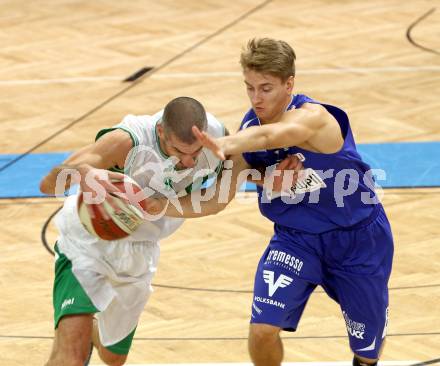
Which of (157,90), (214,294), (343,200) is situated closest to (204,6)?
(157,90)

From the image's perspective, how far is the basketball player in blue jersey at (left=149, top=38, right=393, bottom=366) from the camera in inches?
226

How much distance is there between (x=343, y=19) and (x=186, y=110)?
966cm

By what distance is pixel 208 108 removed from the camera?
11.6 meters

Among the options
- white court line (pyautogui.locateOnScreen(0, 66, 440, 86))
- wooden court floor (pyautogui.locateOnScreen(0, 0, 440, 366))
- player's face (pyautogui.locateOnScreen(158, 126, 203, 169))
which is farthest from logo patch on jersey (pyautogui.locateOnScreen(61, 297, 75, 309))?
white court line (pyautogui.locateOnScreen(0, 66, 440, 86))

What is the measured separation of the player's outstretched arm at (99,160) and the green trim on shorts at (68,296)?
0.43 metres

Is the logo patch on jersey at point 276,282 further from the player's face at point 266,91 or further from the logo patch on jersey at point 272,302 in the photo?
the player's face at point 266,91

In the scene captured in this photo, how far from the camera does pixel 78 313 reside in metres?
5.67

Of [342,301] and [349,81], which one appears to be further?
[349,81]

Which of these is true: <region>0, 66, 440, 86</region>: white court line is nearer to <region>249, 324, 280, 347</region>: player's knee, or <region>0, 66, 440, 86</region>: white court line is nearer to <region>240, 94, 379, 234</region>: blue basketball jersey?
<region>240, 94, 379, 234</region>: blue basketball jersey

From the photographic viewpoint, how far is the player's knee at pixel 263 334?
231 inches

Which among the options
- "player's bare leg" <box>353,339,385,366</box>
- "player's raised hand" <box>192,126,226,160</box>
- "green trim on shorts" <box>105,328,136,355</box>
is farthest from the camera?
"green trim on shorts" <box>105,328,136,355</box>

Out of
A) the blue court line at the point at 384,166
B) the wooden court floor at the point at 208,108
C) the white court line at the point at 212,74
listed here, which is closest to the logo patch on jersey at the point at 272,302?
the wooden court floor at the point at 208,108

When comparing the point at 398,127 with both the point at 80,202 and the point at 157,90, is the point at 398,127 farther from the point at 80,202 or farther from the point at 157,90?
the point at 80,202

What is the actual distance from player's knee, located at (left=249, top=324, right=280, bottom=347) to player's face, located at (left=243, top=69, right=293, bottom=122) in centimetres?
106
